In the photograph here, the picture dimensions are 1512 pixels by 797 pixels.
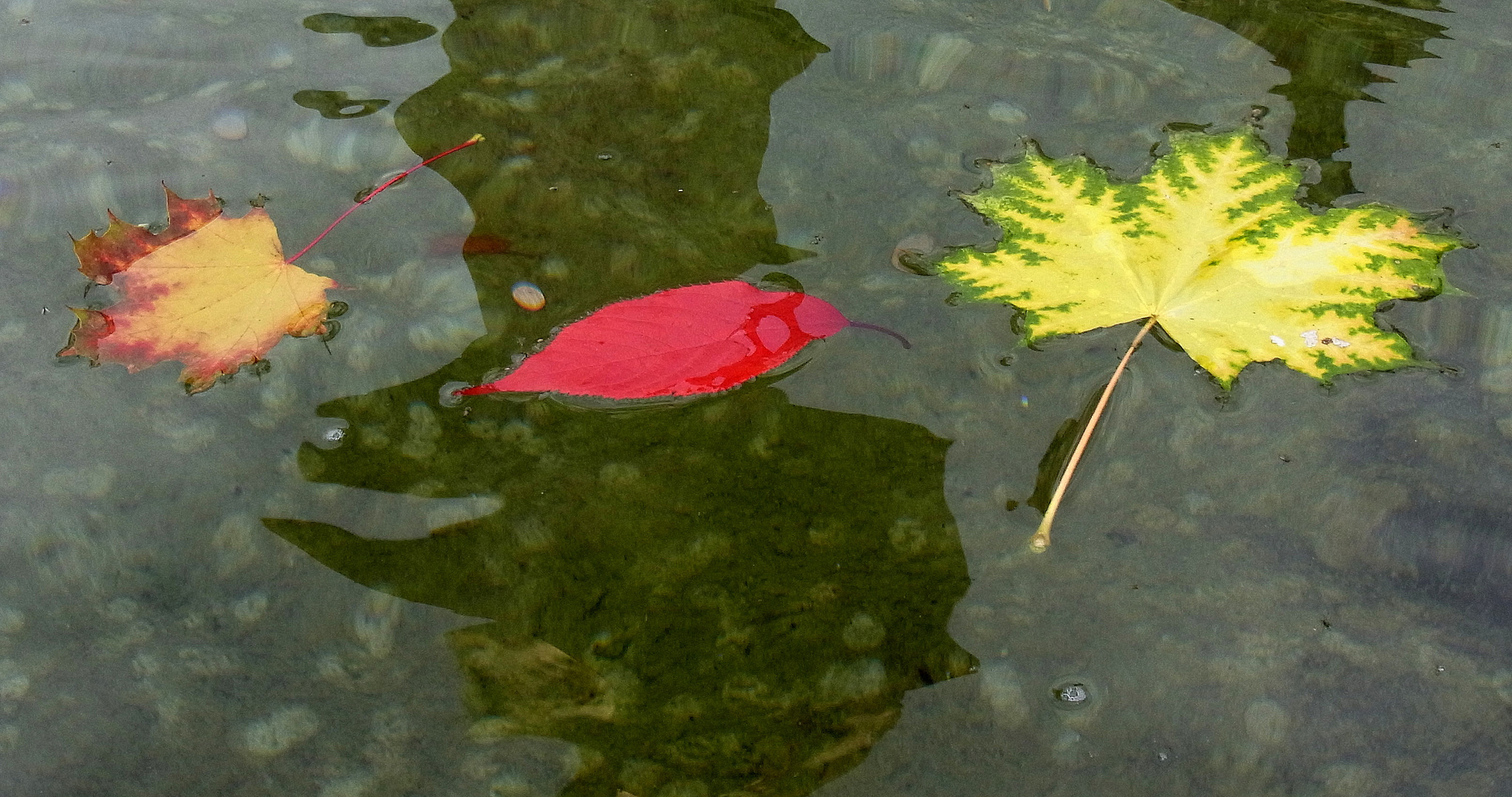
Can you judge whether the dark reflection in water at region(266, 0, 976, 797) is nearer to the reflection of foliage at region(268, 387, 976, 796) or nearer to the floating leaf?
the reflection of foliage at region(268, 387, 976, 796)

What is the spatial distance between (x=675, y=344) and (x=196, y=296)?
611 millimetres

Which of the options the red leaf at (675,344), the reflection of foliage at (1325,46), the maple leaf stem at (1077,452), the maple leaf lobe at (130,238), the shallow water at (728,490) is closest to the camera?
the shallow water at (728,490)

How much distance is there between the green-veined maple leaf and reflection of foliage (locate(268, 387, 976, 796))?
258 millimetres

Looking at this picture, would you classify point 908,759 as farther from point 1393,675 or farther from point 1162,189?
point 1162,189

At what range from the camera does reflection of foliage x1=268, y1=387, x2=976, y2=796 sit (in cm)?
104

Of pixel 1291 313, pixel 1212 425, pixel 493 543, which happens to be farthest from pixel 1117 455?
pixel 493 543

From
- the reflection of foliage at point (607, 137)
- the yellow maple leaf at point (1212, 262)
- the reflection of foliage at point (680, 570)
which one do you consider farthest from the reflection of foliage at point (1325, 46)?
the reflection of foliage at point (680, 570)

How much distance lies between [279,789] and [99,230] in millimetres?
864

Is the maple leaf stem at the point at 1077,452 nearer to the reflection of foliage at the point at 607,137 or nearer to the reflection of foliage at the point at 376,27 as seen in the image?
the reflection of foliage at the point at 607,137

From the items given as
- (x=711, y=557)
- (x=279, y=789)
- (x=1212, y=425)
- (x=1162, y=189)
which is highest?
(x=1162, y=189)

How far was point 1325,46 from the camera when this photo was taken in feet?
5.57

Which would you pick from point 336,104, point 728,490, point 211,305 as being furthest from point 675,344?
point 336,104

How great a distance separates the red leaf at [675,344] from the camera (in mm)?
1266

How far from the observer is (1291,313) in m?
1.29
